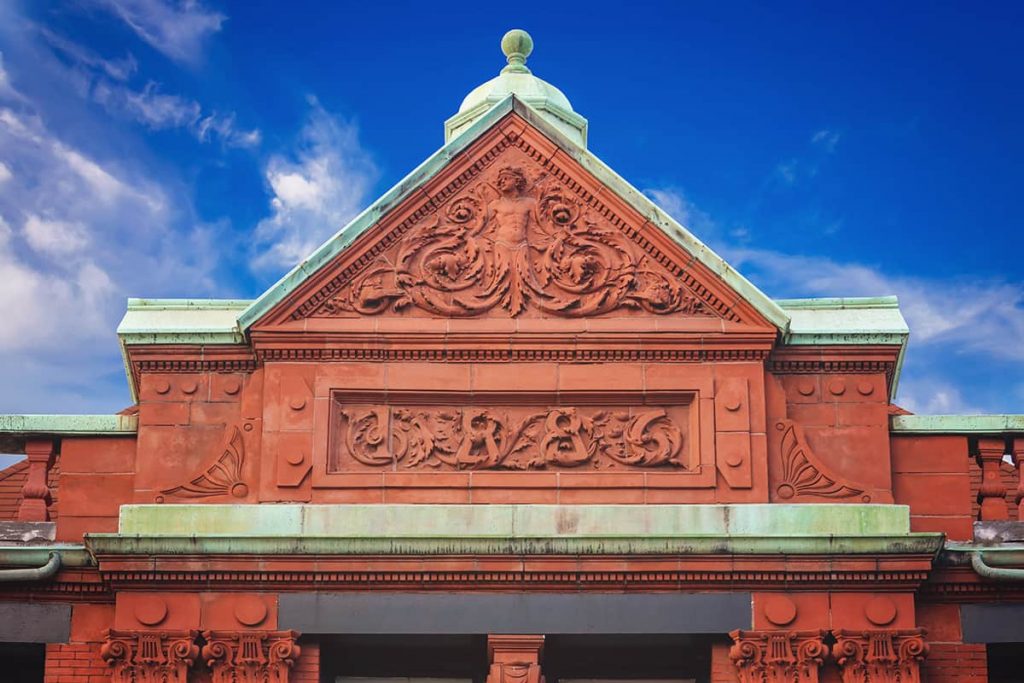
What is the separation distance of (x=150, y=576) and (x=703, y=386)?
6850 millimetres

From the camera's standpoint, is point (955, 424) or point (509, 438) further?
point (955, 424)

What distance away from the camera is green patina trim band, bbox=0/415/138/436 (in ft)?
83.9

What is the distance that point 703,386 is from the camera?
25453 mm

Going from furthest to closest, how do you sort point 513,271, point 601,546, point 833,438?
1. point 513,271
2. point 833,438
3. point 601,546

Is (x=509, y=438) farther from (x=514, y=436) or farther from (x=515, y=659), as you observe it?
(x=515, y=659)

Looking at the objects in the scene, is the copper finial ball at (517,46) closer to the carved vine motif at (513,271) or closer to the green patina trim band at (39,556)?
the carved vine motif at (513,271)

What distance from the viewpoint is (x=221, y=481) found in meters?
25.1

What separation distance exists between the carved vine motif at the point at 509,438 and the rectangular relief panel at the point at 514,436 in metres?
0.01

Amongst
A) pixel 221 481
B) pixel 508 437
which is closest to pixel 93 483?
pixel 221 481

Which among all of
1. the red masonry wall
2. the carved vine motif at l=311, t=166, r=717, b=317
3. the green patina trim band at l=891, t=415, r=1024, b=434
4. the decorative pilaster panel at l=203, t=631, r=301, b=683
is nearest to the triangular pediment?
the carved vine motif at l=311, t=166, r=717, b=317

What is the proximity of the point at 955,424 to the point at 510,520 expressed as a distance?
5.51 meters

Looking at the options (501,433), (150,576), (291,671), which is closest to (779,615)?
(501,433)

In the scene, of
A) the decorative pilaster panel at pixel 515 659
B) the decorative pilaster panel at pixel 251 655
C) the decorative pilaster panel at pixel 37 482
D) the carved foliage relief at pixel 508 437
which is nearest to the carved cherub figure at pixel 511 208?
the carved foliage relief at pixel 508 437

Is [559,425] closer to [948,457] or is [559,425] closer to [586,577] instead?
[586,577]
